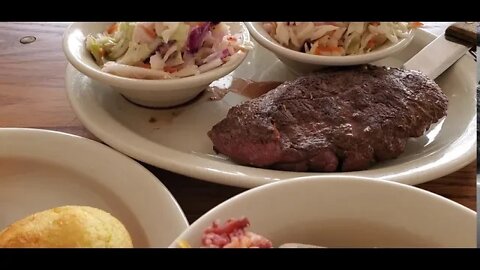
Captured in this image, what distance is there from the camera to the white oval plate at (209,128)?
0.95m

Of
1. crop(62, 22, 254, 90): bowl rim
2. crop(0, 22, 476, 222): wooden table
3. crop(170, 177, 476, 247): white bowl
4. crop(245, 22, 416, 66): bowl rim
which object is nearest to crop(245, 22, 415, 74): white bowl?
crop(245, 22, 416, 66): bowl rim

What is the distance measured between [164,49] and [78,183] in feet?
1.14

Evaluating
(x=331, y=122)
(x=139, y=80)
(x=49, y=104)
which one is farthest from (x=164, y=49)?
(x=331, y=122)

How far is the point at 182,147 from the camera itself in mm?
1077

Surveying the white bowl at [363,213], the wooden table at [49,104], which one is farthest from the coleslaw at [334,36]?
the white bowl at [363,213]

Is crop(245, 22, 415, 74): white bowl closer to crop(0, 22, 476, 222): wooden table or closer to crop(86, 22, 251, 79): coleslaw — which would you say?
crop(86, 22, 251, 79): coleslaw

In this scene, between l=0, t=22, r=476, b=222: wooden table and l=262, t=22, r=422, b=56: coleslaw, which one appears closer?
l=0, t=22, r=476, b=222: wooden table

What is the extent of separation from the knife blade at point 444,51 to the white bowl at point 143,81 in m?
0.40

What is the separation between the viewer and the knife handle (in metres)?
1.29

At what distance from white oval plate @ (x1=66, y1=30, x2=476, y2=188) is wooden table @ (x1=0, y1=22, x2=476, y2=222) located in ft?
0.10

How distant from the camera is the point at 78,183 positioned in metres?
0.95

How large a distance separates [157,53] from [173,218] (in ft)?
1.48
